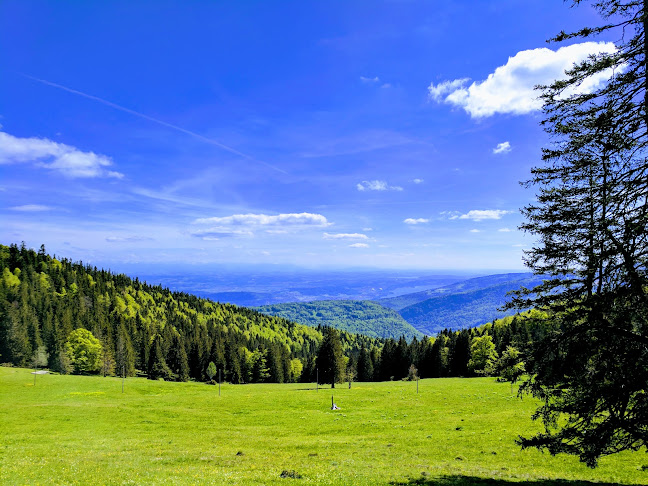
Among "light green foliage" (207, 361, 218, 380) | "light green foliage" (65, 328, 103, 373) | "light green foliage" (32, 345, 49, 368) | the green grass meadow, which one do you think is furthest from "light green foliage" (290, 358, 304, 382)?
"light green foliage" (32, 345, 49, 368)

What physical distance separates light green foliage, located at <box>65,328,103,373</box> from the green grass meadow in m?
35.2

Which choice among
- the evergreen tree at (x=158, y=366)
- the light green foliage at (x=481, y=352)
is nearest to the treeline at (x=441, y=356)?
the light green foliage at (x=481, y=352)

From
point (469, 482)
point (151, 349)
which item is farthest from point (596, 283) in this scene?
point (151, 349)

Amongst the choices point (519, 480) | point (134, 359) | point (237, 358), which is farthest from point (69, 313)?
point (519, 480)

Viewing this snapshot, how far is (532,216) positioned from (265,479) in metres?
17.9

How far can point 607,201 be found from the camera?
41.1 ft

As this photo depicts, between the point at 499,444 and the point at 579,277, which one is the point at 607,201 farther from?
the point at 499,444

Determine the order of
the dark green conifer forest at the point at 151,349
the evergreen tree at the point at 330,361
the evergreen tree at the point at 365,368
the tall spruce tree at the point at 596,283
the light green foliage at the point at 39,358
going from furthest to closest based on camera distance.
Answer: the evergreen tree at the point at 365,368
the dark green conifer forest at the point at 151,349
the light green foliage at the point at 39,358
the evergreen tree at the point at 330,361
the tall spruce tree at the point at 596,283

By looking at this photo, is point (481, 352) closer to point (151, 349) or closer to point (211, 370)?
point (211, 370)

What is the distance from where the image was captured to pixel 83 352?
100250 millimetres

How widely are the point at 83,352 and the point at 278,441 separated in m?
94.2

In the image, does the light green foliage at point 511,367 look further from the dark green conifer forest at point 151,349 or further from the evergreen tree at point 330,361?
the dark green conifer forest at point 151,349

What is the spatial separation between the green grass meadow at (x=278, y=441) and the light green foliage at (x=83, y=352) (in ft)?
115

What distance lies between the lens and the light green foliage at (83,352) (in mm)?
99688
